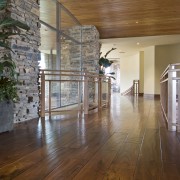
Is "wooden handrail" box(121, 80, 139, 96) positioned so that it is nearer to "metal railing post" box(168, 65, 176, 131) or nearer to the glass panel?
the glass panel

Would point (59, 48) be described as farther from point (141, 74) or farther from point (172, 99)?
point (141, 74)

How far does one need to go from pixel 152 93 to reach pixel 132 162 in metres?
9.91

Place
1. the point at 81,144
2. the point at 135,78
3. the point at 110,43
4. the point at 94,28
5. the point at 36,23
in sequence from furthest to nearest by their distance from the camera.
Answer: the point at 135,78 → the point at 110,43 → the point at 94,28 → the point at 36,23 → the point at 81,144

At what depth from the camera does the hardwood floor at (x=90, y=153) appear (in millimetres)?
1763

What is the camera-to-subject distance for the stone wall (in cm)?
402

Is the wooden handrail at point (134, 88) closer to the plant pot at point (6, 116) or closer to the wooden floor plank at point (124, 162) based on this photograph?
the plant pot at point (6, 116)

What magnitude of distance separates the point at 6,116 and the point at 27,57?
1444 mm

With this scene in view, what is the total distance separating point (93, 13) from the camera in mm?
7133

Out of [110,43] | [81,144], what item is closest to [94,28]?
[110,43]

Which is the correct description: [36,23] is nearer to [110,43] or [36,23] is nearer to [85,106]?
[85,106]

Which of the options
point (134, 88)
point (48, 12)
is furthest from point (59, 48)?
point (134, 88)

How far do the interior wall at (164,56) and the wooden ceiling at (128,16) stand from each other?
8.26 feet

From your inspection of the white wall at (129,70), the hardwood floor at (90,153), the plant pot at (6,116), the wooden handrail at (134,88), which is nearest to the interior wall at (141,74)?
the wooden handrail at (134,88)

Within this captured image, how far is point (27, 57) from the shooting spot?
433cm
